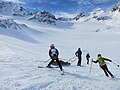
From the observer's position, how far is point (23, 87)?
11.2 metres

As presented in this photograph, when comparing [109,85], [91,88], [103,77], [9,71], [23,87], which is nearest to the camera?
[23,87]

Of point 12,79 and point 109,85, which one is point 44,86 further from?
point 109,85

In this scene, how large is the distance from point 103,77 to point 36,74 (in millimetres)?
4171

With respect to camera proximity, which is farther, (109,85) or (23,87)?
(109,85)

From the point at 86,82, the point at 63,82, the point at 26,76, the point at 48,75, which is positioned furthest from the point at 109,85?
the point at 26,76

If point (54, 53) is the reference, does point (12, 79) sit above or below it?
below

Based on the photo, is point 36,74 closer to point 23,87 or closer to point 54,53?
point 54,53

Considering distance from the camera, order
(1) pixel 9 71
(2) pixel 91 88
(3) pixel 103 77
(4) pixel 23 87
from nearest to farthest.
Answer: (4) pixel 23 87
(2) pixel 91 88
(1) pixel 9 71
(3) pixel 103 77

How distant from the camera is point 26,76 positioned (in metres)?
13.2

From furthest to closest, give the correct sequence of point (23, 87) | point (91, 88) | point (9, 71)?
point (9, 71) → point (91, 88) → point (23, 87)

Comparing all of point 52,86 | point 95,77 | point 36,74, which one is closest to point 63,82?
point 52,86

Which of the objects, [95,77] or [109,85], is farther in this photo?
[95,77]

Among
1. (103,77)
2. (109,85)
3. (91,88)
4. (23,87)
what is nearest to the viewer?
(23,87)

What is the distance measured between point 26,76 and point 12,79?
3.49 ft
